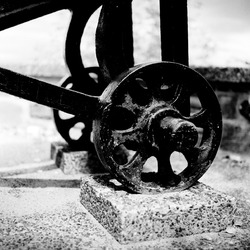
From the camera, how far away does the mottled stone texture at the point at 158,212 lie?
1.52 metres

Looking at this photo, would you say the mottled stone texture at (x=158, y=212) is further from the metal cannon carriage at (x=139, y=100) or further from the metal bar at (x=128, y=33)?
the metal bar at (x=128, y=33)

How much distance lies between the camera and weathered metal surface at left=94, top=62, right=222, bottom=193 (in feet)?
5.35

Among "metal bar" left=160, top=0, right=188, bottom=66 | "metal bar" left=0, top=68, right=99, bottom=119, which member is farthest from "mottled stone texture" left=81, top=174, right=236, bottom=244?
"metal bar" left=160, top=0, right=188, bottom=66

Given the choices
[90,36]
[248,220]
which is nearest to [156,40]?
[90,36]

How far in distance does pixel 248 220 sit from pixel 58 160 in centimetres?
136

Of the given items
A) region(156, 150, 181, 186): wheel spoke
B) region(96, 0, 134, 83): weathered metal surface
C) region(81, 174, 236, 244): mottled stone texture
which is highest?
region(96, 0, 134, 83): weathered metal surface

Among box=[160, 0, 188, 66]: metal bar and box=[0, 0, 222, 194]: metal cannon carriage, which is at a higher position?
box=[160, 0, 188, 66]: metal bar

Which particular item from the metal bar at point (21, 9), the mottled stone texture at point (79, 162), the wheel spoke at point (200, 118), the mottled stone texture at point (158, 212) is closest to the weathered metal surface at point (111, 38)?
the metal bar at point (21, 9)

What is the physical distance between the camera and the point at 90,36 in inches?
193

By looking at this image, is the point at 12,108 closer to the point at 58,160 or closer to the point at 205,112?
the point at 58,160

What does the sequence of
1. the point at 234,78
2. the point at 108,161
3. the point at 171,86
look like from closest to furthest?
the point at 108,161 < the point at 171,86 < the point at 234,78

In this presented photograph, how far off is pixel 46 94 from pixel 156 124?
50 centimetres

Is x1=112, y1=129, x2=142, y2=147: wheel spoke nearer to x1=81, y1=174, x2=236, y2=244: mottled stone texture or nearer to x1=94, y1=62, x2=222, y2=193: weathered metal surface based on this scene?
x1=94, y1=62, x2=222, y2=193: weathered metal surface

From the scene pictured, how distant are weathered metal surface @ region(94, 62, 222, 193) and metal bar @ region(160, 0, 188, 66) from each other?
0.16 meters
